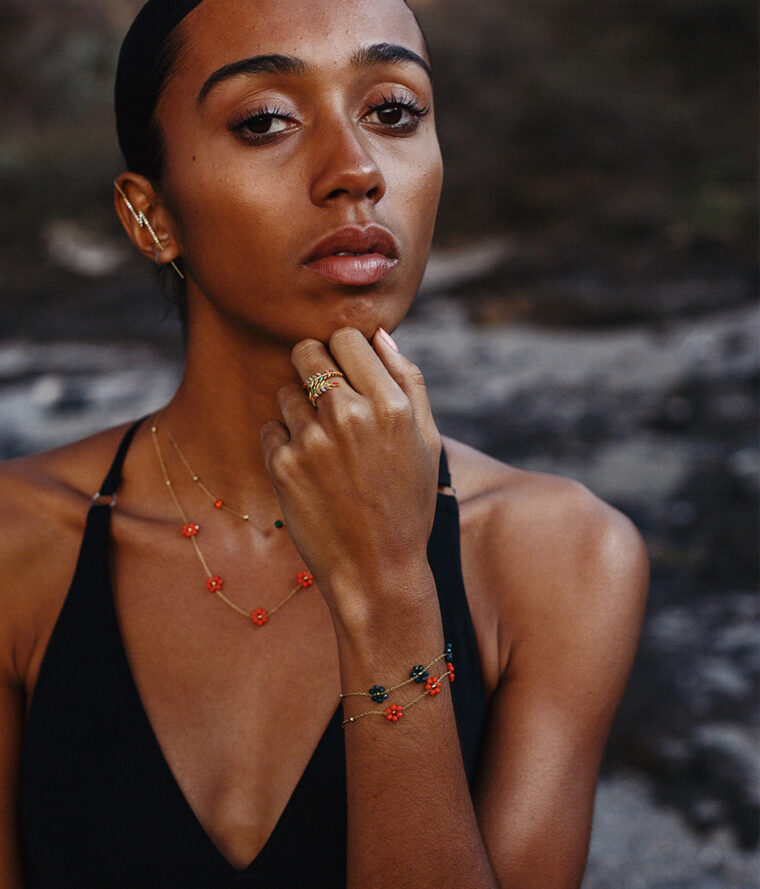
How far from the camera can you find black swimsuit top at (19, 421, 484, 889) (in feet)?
4.31

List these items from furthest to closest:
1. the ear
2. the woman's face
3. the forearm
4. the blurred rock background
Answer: the blurred rock background → the ear → the woman's face → the forearm

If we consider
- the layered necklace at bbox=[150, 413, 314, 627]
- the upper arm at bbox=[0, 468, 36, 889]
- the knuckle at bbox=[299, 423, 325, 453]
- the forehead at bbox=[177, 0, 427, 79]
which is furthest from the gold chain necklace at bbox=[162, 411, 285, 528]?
the forehead at bbox=[177, 0, 427, 79]

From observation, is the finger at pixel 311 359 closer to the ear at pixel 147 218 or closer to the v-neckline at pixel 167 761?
the ear at pixel 147 218

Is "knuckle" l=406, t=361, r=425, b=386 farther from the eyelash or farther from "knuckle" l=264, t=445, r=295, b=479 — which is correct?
the eyelash

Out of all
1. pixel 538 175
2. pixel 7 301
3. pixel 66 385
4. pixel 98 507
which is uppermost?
pixel 538 175

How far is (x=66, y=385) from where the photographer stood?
288 cm

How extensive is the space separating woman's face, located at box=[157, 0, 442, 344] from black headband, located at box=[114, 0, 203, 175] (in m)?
0.04

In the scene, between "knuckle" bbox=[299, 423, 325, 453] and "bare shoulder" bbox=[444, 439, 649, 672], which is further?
"bare shoulder" bbox=[444, 439, 649, 672]

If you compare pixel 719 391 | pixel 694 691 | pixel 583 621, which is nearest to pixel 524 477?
pixel 583 621

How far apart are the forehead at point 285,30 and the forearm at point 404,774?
72 centimetres

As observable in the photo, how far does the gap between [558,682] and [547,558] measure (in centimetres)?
20

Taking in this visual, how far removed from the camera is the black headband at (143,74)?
142 cm

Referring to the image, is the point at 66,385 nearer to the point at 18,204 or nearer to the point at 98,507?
the point at 18,204

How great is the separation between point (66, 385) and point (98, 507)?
4.83 ft
